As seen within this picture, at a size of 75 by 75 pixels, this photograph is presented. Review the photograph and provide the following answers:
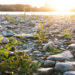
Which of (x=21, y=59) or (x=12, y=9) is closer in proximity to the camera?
(x=21, y=59)

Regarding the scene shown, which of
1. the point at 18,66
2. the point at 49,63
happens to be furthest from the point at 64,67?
the point at 18,66

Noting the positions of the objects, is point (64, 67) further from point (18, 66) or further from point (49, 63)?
point (18, 66)

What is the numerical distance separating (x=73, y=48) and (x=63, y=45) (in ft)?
1.06

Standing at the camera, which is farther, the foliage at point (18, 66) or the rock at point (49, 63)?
the rock at point (49, 63)

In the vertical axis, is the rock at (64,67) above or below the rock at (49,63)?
above

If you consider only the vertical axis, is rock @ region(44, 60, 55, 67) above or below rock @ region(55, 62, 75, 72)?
below

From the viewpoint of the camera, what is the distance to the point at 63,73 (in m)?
1.37

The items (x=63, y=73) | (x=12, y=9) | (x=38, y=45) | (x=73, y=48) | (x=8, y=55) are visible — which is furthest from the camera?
(x=12, y=9)

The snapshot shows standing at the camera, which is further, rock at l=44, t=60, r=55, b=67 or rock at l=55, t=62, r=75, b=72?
rock at l=44, t=60, r=55, b=67

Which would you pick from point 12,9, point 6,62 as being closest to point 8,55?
point 6,62

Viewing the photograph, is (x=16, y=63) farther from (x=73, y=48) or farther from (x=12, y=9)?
(x=12, y=9)

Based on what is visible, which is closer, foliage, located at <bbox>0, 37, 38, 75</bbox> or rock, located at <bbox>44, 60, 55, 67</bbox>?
foliage, located at <bbox>0, 37, 38, 75</bbox>

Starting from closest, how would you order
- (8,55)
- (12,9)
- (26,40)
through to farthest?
1. (8,55)
2. (26,40)
3. (12,9)

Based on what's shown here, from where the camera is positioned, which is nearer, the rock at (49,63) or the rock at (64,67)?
the rock at (64,67)
